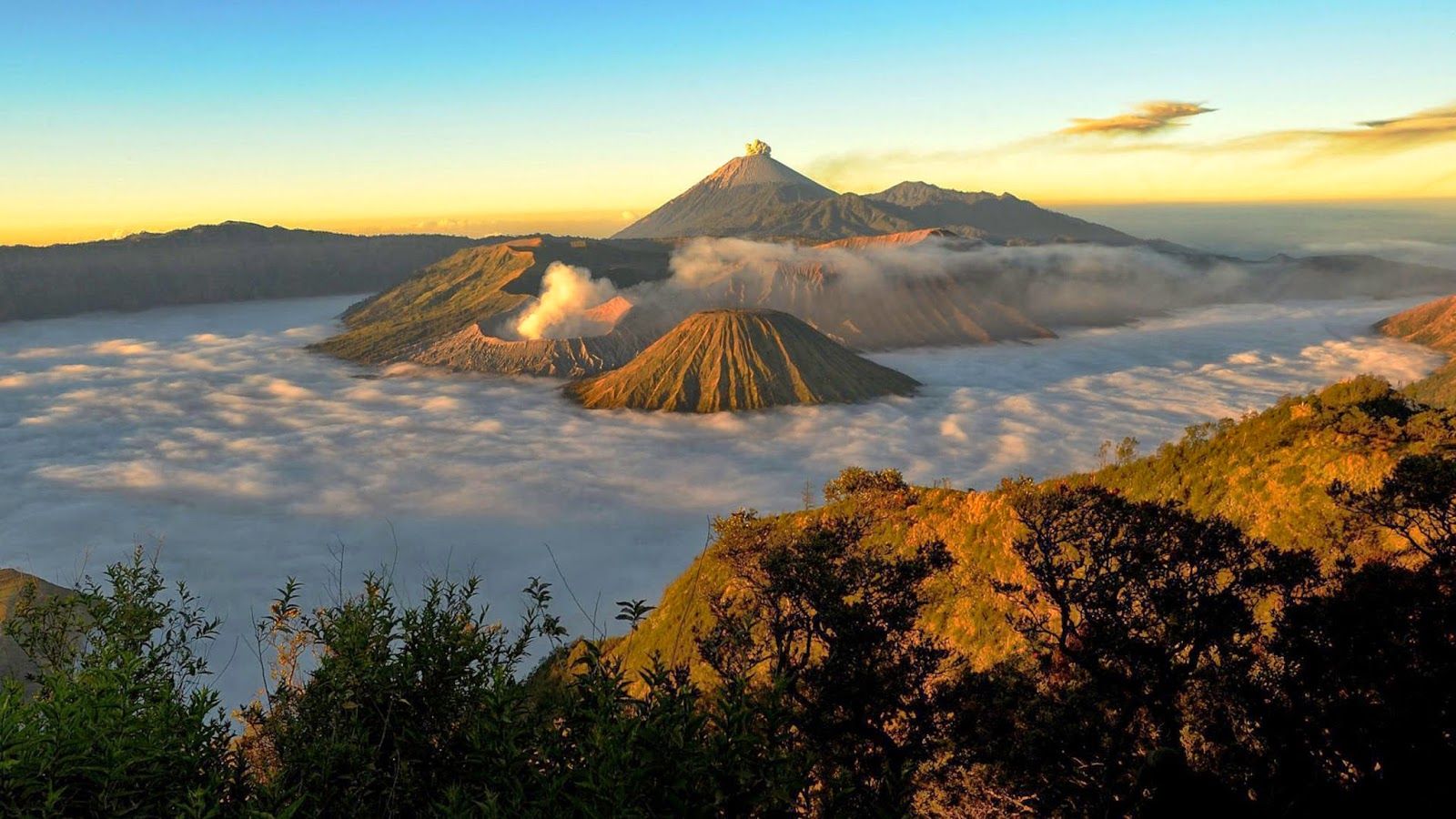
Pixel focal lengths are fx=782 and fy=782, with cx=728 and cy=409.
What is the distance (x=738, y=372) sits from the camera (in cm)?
17350

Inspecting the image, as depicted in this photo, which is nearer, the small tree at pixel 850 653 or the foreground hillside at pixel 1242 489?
the small tree at pixel 850 653

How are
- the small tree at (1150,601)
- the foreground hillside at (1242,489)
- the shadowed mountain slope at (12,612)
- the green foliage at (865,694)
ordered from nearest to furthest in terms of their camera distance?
the green foliage at (865,694) → the small tree at (1150,601) → the foreground hillside at (1242,489) → the shadowed mountain slope at (12,612)

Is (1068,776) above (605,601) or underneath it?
above

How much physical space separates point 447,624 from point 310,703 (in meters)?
2.13

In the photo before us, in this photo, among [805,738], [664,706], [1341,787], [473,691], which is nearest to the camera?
[664,706]

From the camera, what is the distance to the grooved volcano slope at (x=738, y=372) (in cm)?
16875

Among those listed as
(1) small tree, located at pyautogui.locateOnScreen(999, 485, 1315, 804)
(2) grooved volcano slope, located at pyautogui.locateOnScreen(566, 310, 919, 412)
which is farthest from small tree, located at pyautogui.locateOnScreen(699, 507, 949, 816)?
(2) grooved volcano slope, located at pyautogui.locateOnScreen(566, 310, 919, 412)

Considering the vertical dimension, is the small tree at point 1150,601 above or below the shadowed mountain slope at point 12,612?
above

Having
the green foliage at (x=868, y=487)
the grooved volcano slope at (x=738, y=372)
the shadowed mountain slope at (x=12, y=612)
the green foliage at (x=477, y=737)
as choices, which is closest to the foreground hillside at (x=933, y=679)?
the green foliage at (x=477, y=737)

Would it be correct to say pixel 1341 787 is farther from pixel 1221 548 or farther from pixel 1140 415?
pixel 1140 415

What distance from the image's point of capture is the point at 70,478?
123 metres

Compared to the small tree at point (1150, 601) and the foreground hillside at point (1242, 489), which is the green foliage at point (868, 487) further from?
the small tree at point (1150, 601)

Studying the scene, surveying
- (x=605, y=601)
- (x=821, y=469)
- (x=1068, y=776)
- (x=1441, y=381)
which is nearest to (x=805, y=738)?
(x=1068, y=776)

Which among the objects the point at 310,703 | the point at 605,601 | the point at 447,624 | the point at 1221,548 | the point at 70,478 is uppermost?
the point at 447,624
